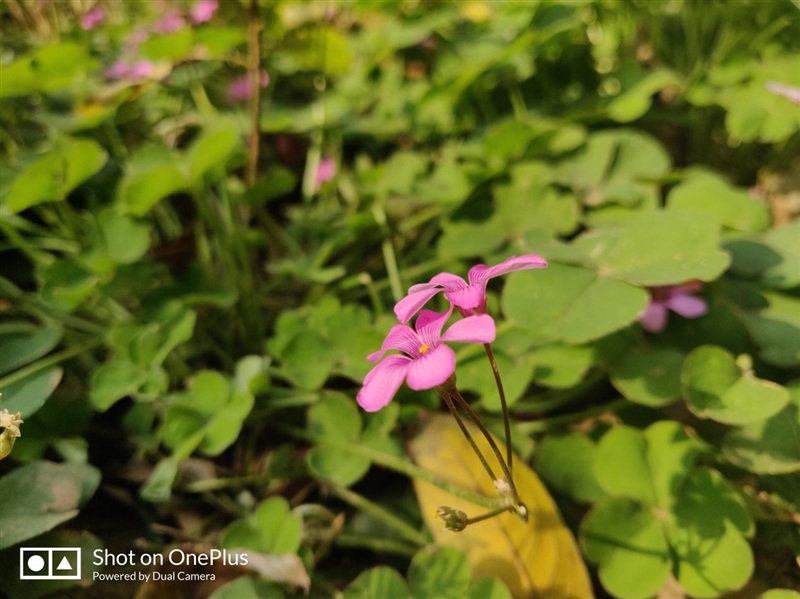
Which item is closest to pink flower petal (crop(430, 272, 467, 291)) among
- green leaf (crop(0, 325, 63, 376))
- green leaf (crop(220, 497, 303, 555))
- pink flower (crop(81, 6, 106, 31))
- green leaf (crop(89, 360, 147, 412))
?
green leaf (crop(220, 497, 303, 555))

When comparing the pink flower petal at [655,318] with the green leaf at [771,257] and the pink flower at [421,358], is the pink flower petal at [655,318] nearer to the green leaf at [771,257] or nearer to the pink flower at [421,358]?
the green leaf at [771,257]

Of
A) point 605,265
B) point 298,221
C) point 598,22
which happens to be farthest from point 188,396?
point 598,22

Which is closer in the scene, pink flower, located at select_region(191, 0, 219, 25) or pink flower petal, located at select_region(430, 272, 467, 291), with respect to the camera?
pink flower petal, located at select_region(430, 272, 467, 291)

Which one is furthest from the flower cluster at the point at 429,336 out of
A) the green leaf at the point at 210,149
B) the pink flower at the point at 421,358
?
the green leaf at the point at 210,149

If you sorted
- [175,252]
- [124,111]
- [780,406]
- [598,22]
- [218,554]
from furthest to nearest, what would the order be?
[598,22] < [124,111] < [175,252] < [218,554] < [780,406]

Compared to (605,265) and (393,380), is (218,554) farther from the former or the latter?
(605,265)

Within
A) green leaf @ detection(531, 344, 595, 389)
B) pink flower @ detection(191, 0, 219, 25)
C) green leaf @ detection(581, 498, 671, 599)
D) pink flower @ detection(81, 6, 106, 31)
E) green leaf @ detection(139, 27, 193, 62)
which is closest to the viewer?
green leaf @ detection(581, 498, 671, 599)

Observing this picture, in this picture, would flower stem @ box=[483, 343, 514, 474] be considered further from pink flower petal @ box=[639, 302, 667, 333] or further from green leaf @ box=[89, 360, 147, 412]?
green leaf @ box=[89, 360, 147, 412]
